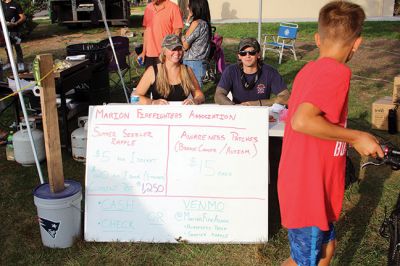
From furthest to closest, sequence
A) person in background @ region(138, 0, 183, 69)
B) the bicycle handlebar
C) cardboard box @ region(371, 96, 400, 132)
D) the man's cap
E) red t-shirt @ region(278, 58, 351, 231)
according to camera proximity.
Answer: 1. person in background @ region(138, 0, 183, 69)
2. cardboard box @ region(371, 96, 400, 132)
3. the man's cap
4. the bicycle handlebar
5. red t-shirt @ region(278, 58, 351, 231)

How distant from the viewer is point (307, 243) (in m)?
2.18

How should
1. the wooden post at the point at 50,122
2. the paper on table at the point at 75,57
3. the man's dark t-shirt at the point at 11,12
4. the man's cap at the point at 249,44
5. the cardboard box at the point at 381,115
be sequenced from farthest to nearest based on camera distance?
the man's dark t-shirt at the point at 11,12 < the paper on table at the point at 75,57 < the cardboard box at the point at 381,115 < the man's cap at the point at 249,44 < the wooden post at the point at 50,122

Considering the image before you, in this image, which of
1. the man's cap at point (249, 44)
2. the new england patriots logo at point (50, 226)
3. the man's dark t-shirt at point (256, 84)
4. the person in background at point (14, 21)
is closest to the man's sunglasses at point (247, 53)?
the man's cap at point (249, 44)

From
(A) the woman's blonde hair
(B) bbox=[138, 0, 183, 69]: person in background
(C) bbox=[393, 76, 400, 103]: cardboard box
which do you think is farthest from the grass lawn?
(B) bbox=[138, 0, 183, 69]: person in background

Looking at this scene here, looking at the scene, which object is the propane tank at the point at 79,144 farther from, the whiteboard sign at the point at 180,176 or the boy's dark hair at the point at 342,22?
the boy's dark hair at the point at 342,22

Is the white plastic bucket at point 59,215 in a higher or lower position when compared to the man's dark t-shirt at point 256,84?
lower

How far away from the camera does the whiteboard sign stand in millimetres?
3326

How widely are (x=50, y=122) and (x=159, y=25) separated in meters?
3.52

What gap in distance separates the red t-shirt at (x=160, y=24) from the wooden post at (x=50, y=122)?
129 inches

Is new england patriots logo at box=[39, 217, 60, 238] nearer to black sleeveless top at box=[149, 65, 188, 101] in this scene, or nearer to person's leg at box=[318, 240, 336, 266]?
black sleeveless top at box=[149, 65, 188, 101]

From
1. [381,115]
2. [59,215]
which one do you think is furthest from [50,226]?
[381,115]

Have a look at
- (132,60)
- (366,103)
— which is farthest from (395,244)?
(132,60)

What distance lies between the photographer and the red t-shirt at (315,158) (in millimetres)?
1824

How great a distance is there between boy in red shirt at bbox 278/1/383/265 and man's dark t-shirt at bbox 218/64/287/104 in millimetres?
2297
